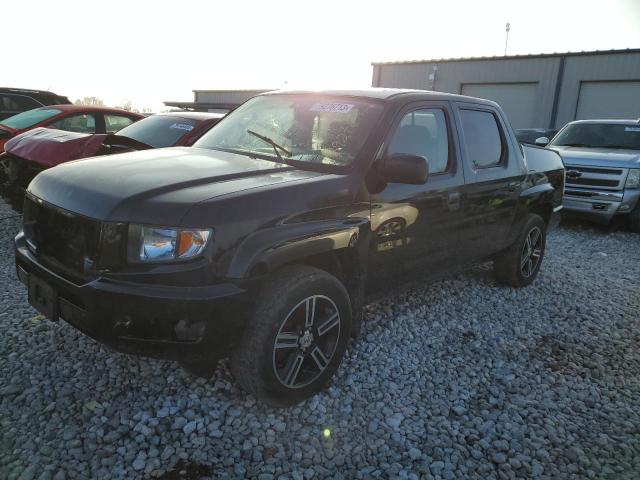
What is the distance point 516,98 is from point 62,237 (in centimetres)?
2368

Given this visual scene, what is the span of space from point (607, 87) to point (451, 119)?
806 inches

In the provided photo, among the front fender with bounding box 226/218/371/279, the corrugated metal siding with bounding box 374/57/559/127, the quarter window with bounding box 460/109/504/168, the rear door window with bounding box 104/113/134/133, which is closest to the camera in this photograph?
the front fender with bounding box 226/218/371/279

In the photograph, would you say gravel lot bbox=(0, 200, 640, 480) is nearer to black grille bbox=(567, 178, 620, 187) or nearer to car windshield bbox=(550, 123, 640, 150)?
black grille bbox=(567, 178, 620, 187)

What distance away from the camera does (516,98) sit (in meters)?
22.9

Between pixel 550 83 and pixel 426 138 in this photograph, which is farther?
pixel 550 83

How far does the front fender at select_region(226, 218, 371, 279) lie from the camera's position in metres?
2.42

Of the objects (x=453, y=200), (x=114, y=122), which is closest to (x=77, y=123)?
(x=114, y=122)

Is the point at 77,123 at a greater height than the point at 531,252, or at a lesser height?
greater

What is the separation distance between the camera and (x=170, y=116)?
21.4 feet

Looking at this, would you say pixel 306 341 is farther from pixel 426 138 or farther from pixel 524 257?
pixel 524 257

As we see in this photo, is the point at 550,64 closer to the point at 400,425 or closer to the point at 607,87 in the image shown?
the point at 607,87

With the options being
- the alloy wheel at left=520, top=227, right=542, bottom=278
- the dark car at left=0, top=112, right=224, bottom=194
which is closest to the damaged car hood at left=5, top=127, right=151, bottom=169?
the dark car at left=0, top=112, right=224, bottom=194

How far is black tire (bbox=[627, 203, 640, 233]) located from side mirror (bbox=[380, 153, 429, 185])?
7.20 metres

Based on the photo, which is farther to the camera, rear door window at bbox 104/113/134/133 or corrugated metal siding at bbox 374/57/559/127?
corrugated metal siding at bbox 374/57/559/127
